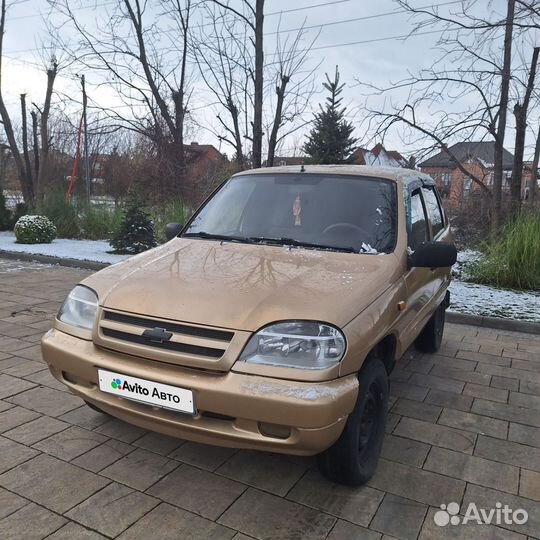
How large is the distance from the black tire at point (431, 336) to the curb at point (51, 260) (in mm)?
5961

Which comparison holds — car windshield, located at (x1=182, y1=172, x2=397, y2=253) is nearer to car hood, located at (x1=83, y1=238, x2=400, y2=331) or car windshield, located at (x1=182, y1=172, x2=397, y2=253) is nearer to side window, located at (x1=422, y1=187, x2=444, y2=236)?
car hood, located at (x1=83, y1=238, x2=400, y2=331)

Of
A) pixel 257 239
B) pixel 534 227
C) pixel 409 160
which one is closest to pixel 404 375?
pixel 257 239

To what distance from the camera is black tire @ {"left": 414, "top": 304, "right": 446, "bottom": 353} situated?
4508 mm

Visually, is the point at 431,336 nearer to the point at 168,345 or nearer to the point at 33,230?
the point at 168,345

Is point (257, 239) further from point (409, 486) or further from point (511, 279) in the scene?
point (511, 279)

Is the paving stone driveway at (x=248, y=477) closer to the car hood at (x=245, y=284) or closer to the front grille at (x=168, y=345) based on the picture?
the front grille at (x=168, y=345)

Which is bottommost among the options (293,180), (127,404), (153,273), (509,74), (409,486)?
(409,486)

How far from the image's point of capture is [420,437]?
3037mm

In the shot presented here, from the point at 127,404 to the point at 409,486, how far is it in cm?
153

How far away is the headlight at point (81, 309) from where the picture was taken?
2.55 metres

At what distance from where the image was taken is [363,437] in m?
2.54

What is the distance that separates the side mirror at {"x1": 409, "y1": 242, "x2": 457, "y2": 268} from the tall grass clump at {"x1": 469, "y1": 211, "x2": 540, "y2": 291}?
478 cm

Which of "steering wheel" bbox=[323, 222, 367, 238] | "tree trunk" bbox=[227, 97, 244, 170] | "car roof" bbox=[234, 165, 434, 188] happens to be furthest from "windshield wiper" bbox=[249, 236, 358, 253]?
"tree trunk" bbox=[227, 97, 244, 170]

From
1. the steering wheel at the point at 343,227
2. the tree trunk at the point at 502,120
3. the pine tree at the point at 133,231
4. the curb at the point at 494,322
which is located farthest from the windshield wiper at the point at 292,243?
the pine tree at the point at 133,231
